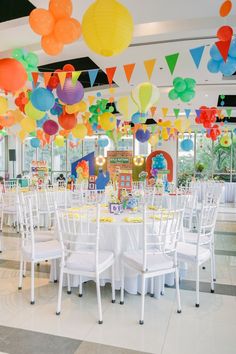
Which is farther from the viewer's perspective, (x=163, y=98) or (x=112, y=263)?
(x=163, y=98)

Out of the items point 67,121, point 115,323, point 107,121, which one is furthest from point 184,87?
point 115,323

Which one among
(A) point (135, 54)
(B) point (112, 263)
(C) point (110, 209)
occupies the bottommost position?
(B) point (112, 263)

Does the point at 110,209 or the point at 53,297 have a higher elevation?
the point at 110,209

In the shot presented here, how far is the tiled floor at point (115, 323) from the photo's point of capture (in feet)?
8.77

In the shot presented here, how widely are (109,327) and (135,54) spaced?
530 cm

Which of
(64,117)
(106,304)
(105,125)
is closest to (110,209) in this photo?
(106,304)

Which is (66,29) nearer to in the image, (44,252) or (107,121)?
(44,252)

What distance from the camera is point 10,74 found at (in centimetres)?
404

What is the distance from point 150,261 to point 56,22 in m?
2.59

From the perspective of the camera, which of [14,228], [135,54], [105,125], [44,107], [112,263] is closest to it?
[112,263]

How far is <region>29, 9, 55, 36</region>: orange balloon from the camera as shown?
330 centimetres

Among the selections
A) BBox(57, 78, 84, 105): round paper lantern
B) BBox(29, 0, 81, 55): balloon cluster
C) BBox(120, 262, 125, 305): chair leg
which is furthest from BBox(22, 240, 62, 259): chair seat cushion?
BBox(57, 78, 84, 105): round paper lantern

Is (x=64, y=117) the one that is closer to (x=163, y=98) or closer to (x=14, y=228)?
(x=14, y=228)

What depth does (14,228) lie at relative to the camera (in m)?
7.63
